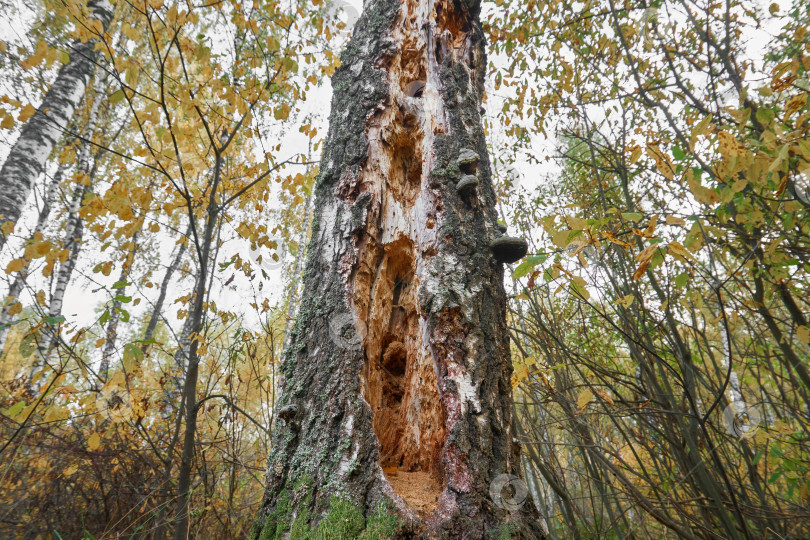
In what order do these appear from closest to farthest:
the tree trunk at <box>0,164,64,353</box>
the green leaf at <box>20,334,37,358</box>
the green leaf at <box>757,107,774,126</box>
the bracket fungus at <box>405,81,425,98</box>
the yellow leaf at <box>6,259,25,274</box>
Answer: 1. the green leaf at <box>757,107,774,126</box>
2. the green leaf at <box>20,334,37,358</box>
3. the yellow leaf at <box>6,259,25,274</box>
4. the bracket fungus at <box>405,81,425,98</box>
5. the tree trunk at <box>0,164,64,353</box>

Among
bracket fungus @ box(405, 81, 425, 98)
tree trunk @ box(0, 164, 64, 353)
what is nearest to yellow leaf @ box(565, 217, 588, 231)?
bracket fungus @ box(405, 81, 425, 98)

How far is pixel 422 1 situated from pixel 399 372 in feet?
7.77

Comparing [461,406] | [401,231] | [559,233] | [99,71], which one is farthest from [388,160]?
[99,71]

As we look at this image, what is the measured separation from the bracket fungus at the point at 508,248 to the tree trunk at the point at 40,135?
4.37 metres

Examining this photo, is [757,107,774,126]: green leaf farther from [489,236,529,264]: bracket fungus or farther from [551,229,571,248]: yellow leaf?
[489,236,529,264]: bracket fungus

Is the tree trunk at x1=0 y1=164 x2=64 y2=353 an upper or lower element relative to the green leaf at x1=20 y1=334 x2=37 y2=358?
upper

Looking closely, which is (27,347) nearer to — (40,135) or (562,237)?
(562,237)

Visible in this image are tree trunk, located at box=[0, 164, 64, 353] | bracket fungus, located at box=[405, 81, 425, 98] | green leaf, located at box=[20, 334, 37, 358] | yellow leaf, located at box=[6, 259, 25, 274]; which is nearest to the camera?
green leaf, located at box=[20, 334, 37, 358]

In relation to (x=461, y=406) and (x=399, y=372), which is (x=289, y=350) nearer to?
(x=399, y=372)

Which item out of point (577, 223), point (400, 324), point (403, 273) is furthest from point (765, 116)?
point (400, 324)

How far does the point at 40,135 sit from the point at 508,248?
5.20 meters

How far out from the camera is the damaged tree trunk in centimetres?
114

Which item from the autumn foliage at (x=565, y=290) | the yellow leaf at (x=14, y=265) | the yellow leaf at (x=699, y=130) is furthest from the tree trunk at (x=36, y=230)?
the yellow leaf at (x=699, y=130)

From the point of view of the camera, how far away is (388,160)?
184 centimetres
